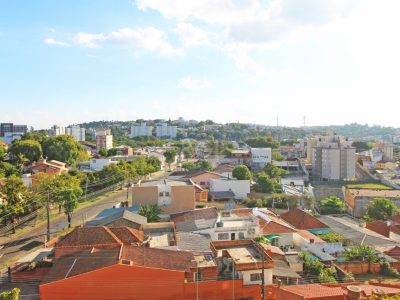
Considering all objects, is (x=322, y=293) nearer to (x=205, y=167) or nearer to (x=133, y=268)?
(x=133, y=268)

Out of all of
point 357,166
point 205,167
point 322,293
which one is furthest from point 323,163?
point 322,293

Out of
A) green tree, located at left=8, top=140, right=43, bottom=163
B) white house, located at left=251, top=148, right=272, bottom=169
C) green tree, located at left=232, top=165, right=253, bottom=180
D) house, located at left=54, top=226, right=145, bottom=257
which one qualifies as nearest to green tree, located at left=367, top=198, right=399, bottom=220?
green tree, located at left=232, top=165, right=253, bottom=180

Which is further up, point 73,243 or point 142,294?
point 73,243

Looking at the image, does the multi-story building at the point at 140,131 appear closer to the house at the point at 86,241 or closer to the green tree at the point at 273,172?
the green tree at the point at 273,172

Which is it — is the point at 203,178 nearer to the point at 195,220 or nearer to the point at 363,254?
the point at 195,220

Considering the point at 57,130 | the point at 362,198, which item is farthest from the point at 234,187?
the point at 57,130

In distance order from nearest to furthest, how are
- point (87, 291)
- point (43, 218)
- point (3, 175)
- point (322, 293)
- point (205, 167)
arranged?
point (322, 293) → point (87, 291) → point (43, 218) → point (3, 175) → point (205, 167)

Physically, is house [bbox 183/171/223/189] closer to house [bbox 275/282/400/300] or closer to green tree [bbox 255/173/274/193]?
green tree [bbox 255/173/274/193]
